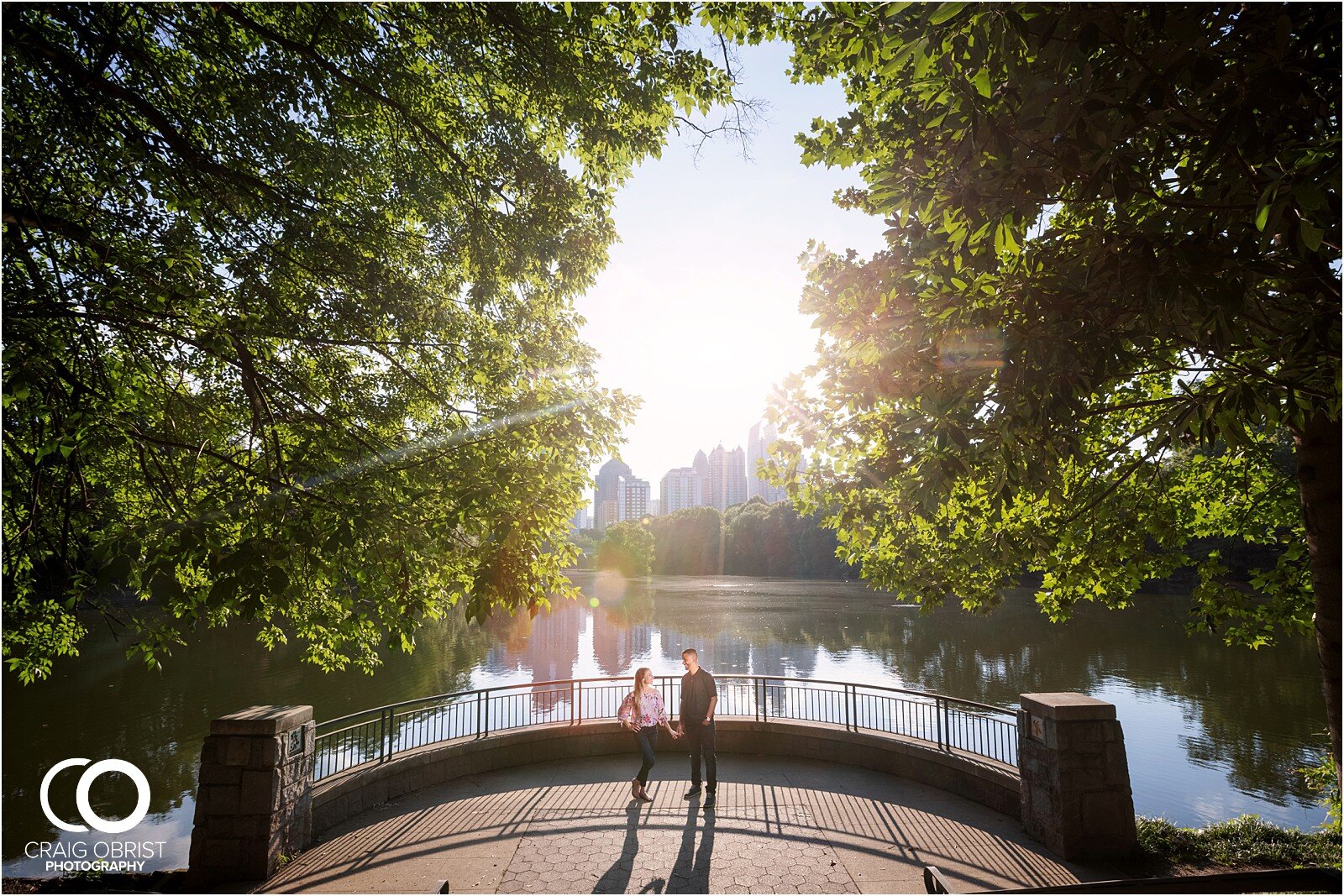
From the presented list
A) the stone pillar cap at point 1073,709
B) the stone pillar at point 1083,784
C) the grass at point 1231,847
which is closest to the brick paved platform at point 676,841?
the stone pillar at point 1083,784

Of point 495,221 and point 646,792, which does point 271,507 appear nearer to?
point 495,221

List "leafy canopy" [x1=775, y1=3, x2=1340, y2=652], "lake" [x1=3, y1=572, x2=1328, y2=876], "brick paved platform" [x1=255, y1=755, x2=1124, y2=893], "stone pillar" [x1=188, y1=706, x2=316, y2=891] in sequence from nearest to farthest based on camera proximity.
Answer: "leafy canopy" [x1=775, y1=3, x2=1340, y2=652] < "brick paved platform" [x1=255, y1=755, x2=1124, y2=893] < "stone pillar" [x1=188, y1=706, x2=316, y2=891] < "lake" [x1=3, y1=572, x2=1328, y2=876]

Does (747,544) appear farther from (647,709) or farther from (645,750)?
(645,750)

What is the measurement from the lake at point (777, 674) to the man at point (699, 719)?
1.89m

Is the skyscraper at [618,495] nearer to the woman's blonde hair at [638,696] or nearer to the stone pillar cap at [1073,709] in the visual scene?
the woman's blonde hair at [638,696]

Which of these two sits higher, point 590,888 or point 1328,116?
point 1328,116

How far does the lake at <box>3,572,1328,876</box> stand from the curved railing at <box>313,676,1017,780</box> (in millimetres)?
2639

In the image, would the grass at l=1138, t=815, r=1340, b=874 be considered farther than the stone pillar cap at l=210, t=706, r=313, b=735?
No

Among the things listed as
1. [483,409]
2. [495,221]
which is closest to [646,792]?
[483,409]

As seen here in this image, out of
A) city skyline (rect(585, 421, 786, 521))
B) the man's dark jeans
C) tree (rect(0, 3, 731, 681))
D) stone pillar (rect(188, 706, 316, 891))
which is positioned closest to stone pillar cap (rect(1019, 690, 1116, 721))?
the man's dark jeans

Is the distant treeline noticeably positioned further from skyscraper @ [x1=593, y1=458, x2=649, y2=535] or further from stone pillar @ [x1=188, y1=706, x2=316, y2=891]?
stone pillar @ [x1=188, y1=706, x2=316, y2=891]

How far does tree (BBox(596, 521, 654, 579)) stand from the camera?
90312 mm

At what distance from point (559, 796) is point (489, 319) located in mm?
6418

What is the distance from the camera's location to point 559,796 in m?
8.78
